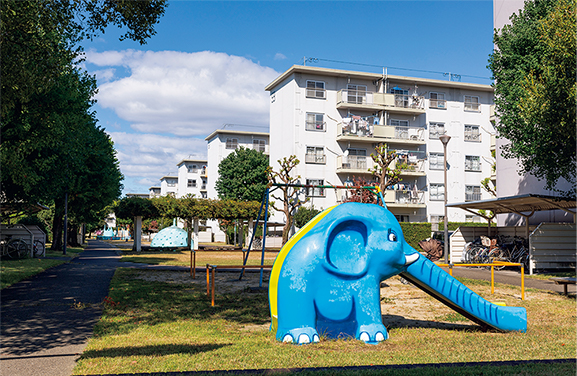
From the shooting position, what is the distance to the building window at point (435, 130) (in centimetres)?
4728

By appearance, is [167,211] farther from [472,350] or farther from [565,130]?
[472,350]

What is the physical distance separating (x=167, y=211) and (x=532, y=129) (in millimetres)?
26644

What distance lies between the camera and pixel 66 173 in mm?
25812

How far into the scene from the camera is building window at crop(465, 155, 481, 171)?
47.8 m

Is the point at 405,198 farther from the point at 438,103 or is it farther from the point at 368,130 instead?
the point at 438,103

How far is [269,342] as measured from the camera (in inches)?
289

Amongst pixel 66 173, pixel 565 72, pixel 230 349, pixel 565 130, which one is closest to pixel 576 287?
pixel 565 130

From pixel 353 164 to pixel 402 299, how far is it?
3171 centimetres

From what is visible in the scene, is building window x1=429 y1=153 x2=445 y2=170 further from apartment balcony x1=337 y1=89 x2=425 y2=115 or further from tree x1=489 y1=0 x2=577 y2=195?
tree x1=489 y1=0 x2=577 y2=195

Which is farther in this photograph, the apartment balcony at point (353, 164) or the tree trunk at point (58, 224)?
the apartment balcony at point (353, 164)

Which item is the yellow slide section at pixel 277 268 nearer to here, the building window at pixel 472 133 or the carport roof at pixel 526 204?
the carport roof at pixel 526 204

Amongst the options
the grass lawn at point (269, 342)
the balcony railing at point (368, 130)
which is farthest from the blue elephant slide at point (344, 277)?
the balcony railing at point (368, 130)

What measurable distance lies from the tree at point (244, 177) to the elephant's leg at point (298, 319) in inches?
1808

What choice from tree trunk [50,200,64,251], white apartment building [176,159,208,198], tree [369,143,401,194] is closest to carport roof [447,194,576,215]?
tree [369,143,401,194]
